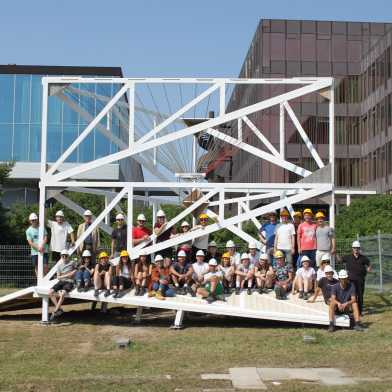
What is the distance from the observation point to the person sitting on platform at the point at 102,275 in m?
14.6

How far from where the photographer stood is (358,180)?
160 feet

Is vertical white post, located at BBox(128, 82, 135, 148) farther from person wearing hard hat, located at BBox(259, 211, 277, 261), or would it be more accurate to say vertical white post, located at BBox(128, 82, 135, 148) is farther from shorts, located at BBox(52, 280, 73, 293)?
person wearing hard hat, located at BBox(259, 211, 277, 261)

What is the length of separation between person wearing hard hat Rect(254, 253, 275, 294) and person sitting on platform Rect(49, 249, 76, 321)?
3.66m

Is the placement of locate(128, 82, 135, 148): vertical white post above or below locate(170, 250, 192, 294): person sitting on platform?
above

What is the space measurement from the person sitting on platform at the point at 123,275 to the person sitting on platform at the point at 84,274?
0.59 metres

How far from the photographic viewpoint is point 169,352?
11398 mm

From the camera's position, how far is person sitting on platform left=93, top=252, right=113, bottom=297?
14570mm

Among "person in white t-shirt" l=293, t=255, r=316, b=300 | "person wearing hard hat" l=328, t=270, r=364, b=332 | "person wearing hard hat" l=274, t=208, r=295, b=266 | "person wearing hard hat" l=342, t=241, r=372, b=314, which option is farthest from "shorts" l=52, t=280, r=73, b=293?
"person wearing hard hat" l=342, t=241, r=372, b=314

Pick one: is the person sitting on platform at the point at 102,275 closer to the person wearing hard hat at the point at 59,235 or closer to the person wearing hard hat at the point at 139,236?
the person wearing hard hat at the point at 139,236

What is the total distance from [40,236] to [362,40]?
38648mm

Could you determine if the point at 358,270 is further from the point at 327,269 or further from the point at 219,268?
the point at 219,268

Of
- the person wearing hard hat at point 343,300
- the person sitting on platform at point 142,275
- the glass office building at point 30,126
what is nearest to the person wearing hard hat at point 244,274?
the person sitting on platform at point 142,275

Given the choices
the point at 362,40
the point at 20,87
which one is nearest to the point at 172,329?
the point at 362,40

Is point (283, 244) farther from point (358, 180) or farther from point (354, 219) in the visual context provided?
point (358, 180)
